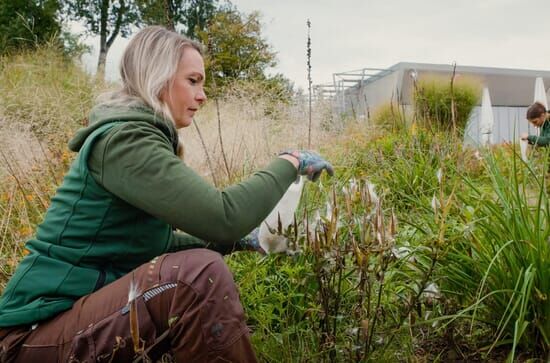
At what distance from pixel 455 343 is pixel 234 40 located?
34.7 ft

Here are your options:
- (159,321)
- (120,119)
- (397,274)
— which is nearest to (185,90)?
(120,119)

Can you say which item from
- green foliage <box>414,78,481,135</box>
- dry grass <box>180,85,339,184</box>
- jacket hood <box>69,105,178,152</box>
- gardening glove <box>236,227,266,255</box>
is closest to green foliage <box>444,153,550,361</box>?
gardening glove <box>236,227,266,255</box>

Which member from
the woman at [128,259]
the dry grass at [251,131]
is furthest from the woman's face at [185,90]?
the dry grass at [251,131]

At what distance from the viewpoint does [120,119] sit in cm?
162

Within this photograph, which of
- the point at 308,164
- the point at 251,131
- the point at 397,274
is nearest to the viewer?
the point at 308,164

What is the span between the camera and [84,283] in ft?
5.27

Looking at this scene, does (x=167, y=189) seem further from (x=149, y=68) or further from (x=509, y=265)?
(x=509, y=265)

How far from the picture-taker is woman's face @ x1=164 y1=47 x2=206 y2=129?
1.85m

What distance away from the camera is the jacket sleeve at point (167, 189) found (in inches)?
59.1

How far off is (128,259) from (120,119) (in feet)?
1.40

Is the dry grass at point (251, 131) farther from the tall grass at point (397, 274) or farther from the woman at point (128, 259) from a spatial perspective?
the woman at point (128, 259)

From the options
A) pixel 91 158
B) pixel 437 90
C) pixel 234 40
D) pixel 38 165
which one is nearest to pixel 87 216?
pixel 91 158

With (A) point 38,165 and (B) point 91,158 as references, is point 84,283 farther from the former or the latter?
(A) point 38,165

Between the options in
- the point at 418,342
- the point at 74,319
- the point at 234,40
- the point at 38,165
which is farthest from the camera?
the point at 234,40
